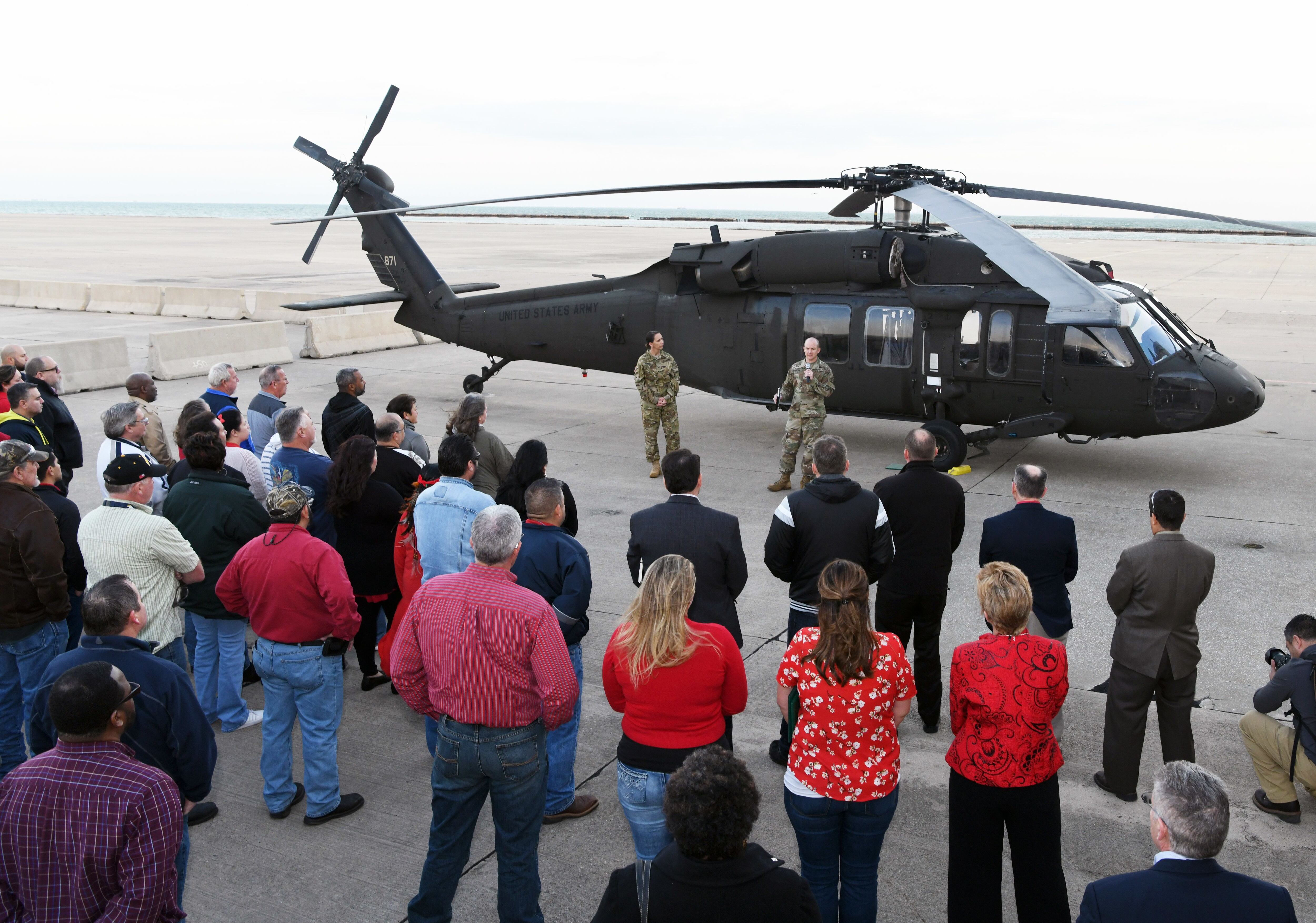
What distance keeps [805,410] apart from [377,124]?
7.71 metres

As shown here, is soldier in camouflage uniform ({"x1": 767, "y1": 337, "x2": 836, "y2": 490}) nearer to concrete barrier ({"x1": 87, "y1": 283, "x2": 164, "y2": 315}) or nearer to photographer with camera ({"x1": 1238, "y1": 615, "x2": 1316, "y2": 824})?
photographer with camera ({"x1": 1238, "y1": 615, "x2": 1316, "y2": 824})

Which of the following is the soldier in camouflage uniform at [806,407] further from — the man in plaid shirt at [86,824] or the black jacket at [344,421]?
the man in plaid shirt at [86,824]

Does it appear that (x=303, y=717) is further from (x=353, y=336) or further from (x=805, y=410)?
(x=353, y=336)

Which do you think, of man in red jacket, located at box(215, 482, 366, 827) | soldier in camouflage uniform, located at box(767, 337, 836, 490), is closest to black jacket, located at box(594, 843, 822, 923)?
man in red jacket, located at box(215, 482, 366, 827)

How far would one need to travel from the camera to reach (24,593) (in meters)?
4.88

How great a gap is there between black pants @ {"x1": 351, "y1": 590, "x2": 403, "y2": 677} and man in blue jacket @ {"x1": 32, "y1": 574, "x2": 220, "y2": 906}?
7.71ft

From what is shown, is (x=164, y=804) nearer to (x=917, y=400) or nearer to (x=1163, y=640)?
(x=1163, y=640)

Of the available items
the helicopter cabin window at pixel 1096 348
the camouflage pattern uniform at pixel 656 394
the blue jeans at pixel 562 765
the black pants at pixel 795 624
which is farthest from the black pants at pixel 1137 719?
the camouflage pattern uniform at pixel 656 394

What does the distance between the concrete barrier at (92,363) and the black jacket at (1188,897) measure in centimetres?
1678

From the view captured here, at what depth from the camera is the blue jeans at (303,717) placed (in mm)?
4770

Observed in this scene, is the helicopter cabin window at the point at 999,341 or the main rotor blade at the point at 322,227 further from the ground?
the main rotor blade at the point at 322,227

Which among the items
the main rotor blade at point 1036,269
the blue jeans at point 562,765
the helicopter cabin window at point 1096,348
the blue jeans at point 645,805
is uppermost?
the main rotor blade at point 1036,269

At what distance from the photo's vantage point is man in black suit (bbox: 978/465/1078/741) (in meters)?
5.05

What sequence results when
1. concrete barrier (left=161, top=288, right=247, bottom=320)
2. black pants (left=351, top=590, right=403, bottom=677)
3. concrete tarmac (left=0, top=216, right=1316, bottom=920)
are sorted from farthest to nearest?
concrete barrier (left=161, top=288, right=247, bottom=320)
black pants (left=351, top=590, right=403, bottom=677)
concrete tarmac (left=0, top=216, right=1316, bottom=920)
